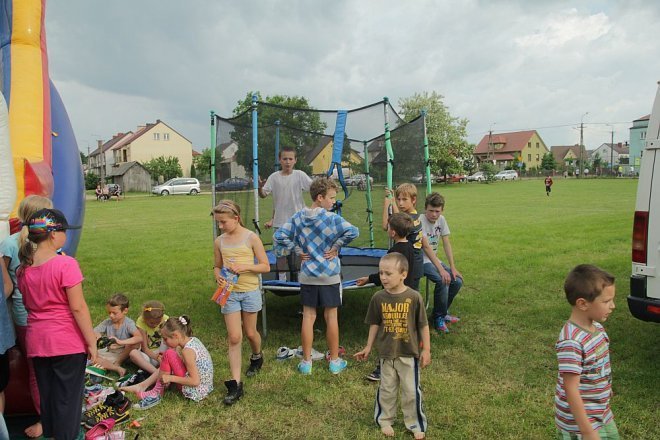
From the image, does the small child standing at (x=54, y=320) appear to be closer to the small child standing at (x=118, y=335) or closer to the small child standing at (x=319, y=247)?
the small child standing at (x=118, y=335)

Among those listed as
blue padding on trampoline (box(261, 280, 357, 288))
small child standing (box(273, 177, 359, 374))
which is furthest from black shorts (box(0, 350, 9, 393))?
blue padding on trampoline (box(261, 280, 357, 288))

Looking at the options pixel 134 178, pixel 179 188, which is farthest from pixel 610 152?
pixel 179 188

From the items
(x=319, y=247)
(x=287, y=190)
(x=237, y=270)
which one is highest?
(x=287, y=190)

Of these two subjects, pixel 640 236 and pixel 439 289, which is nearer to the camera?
pixel 640 236

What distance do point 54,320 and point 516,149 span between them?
11292cm

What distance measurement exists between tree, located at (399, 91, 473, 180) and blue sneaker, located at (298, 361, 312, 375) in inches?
2220

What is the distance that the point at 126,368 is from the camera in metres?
5.26

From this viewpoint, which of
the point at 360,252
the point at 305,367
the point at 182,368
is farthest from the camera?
the point at 360,252

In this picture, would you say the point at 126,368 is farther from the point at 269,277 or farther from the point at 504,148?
the point at 504,148

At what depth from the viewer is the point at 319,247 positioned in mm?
4852

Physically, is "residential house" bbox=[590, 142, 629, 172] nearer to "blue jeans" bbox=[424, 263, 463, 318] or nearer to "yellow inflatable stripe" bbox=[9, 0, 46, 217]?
"blue jeans" bbox=[424, 263, 463, 318]

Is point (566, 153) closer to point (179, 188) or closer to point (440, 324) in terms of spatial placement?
point (179, 188)

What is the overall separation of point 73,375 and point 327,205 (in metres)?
2.50

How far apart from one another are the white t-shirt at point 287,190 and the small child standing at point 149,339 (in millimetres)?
2033
